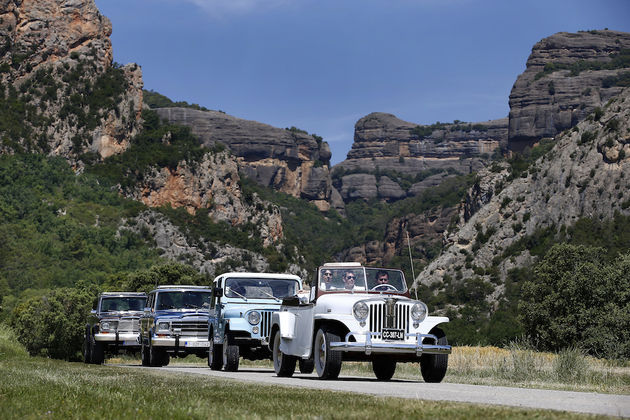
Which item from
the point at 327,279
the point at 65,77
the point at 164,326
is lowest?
the point at 164,326

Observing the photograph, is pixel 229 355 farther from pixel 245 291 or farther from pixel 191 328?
pixel 191 328

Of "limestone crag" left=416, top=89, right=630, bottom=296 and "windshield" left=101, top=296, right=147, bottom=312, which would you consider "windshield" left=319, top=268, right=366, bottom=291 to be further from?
"limestone crag" left=416, top=89, right=630, bottom=296

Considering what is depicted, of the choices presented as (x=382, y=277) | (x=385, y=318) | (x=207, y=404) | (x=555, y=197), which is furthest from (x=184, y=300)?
(x=555, y=197)

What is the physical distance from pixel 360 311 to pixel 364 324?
11.0 inches

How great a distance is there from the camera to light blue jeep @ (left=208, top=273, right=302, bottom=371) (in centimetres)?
2448

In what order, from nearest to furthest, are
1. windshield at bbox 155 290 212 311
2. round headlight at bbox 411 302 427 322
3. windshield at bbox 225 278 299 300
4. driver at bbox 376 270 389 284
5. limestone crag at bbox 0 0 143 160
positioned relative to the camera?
round headlight at bbox 411 302 427 322 → driver at bbox 376 270 389 284 → windshield at bbox 225 278 299 300 → windshield at bbox 155 290 212 311 → limestone crag at bbox 0 0 143 160

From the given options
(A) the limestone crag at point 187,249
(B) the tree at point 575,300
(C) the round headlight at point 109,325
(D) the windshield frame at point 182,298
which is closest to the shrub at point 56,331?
(C) the round headlight at point 109,325

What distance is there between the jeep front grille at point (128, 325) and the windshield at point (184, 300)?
4.36 m

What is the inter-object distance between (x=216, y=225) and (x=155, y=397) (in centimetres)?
15174

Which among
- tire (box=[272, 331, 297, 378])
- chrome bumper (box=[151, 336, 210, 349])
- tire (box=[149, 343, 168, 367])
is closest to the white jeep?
tire (box=[272, 331, 297, 378])

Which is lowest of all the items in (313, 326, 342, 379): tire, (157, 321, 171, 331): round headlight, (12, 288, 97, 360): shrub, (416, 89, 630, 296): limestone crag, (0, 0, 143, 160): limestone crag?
(12, 288, 97, 360): shrub

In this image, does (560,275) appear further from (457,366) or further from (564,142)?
(564,142)

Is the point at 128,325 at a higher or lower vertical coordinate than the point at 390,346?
lower

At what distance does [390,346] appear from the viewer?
1795 cm
